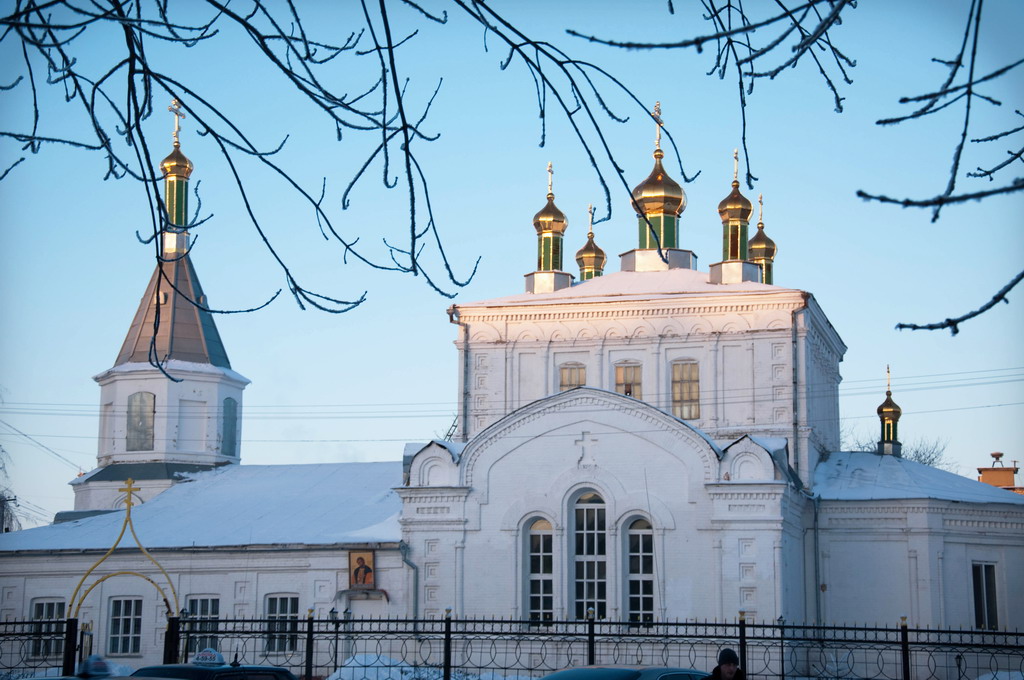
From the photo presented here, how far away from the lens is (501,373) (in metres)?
27.0

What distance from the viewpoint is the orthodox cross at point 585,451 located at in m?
22.1

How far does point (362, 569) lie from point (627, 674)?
14620 mm

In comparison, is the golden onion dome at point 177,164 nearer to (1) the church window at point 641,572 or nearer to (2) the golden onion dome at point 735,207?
(2) the golden onion dome at point 735,207

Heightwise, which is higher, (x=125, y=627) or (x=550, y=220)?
(x=550, y=220)

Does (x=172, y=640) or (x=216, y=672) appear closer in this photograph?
(x=216, y=672)

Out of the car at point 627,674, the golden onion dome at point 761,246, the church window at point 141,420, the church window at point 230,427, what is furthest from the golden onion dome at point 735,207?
the car at point 627,674

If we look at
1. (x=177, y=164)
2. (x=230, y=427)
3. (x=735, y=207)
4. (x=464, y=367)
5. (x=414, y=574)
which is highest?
(x=177, y=164)

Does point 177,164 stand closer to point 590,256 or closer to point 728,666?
point 590,256

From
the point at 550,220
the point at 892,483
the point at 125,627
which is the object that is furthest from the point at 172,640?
the point at 550,220

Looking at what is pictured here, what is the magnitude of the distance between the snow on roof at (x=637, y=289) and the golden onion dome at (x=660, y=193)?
52.7 inches

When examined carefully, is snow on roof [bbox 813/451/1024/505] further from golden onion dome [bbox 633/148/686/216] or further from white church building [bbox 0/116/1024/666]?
golden onion dome [bbox 633/148/686/216]

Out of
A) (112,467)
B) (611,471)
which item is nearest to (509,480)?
(611,471)

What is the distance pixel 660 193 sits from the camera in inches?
1090

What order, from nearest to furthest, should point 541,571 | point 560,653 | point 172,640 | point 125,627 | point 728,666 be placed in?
point 728,666 → point 172,640 → point 560,653 → point 541,571 → point 125,627
